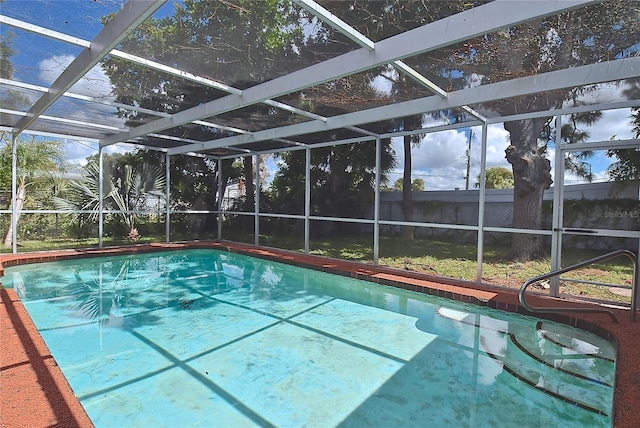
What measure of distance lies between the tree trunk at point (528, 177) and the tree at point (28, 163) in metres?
10.3

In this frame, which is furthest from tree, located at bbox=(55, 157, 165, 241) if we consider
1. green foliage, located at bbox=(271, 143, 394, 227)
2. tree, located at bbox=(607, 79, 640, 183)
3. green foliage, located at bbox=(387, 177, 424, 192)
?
tree, located at bbox=(607, 79, 640, 183)

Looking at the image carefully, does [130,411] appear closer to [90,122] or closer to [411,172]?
[90,122]

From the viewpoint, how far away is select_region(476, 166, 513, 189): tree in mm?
7301

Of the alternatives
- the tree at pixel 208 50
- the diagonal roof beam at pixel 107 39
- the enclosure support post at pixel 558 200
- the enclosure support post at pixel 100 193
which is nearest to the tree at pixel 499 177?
the enclosure support post at pixel 558 200

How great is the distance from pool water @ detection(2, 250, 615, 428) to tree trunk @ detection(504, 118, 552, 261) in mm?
3289

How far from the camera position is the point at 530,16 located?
2258mm

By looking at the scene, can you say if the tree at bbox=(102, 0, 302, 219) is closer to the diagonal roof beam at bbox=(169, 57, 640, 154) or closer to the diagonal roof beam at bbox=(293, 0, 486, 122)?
the diagonal roof beam at bbox=(293, 0, 486, 122)

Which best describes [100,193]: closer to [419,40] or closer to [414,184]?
[414,184]

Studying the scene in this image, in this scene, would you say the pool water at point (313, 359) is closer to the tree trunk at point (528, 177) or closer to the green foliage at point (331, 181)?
the tree trunk at point (528, 177)

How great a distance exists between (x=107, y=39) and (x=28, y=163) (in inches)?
295

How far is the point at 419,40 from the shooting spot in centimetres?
274

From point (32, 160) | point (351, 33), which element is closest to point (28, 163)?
point (32, 160)

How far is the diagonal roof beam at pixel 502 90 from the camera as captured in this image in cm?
328

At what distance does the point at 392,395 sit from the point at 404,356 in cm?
72
